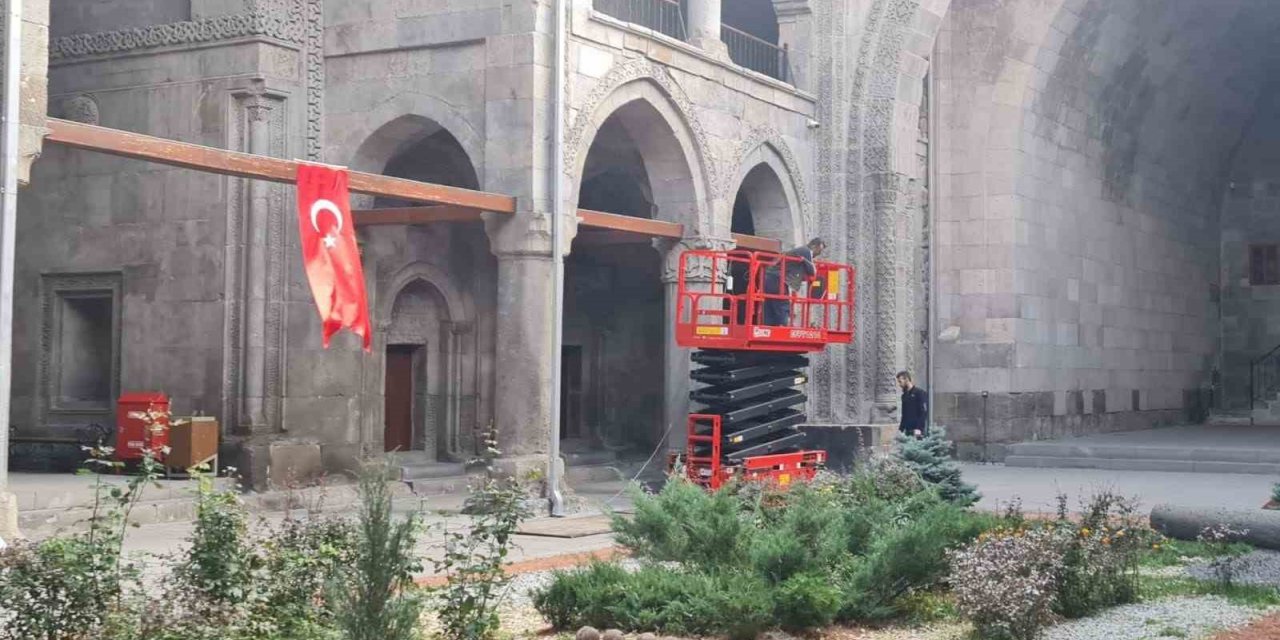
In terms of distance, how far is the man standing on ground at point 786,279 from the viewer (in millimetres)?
17891

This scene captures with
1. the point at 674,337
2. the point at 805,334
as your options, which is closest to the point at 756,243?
the point at 674,337

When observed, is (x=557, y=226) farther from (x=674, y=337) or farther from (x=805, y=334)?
(x=674, y=337)

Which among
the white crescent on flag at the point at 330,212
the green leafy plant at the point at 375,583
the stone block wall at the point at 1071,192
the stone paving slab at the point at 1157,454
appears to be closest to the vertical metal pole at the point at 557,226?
the white crescent on flag at the point at 330,212

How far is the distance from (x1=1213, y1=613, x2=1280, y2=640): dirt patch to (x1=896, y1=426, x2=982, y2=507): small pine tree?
4.98 m

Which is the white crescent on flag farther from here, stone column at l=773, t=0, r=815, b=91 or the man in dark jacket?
stone column at l=773, t=0, r=815, b=91

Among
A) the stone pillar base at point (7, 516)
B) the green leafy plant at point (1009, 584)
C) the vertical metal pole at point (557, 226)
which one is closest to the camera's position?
the green leafy plant at point (1009, 584)

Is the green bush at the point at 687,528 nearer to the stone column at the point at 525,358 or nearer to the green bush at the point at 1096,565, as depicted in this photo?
the green bush at the point at 1096,565

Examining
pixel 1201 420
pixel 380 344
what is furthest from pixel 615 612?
pixel 1201 420

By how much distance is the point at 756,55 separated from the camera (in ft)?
82.5

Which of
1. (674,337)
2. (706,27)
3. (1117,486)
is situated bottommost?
(1117,486)

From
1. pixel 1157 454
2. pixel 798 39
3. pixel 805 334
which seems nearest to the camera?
pixel 805 334

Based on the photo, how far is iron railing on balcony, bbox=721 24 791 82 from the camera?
23.1 metres

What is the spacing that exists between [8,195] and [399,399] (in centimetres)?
837

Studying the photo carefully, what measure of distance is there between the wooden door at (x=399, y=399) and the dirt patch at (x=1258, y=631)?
486 inches
